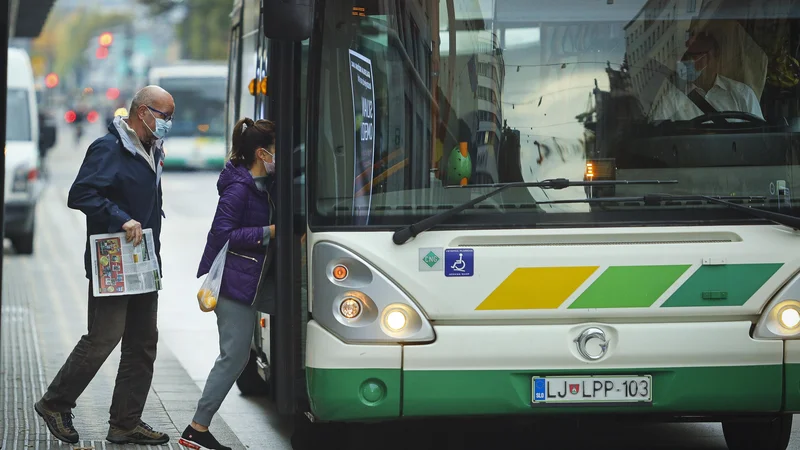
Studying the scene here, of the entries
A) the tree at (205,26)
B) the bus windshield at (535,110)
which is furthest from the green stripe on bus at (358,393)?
the tree at (205,26)

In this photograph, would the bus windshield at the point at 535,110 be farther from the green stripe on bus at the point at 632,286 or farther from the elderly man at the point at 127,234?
the elderly man at the point at 127,234

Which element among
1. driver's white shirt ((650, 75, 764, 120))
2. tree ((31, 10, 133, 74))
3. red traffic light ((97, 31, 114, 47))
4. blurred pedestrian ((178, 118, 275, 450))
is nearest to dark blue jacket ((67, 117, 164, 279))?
blurred pedestrian ((178, 118, 275, 450))

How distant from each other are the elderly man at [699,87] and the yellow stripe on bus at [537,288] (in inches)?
30.6

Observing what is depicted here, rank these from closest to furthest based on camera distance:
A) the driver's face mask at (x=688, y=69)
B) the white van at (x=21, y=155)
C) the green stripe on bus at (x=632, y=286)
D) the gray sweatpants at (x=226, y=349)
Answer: the green stripe on bus at (x=632, y=286) < the driver's face mask at (x=688, y=69) < the gray sweatpants at (x=226, y=349) < the white van at (x=21, y=155)

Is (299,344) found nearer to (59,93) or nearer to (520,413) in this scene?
(520,413)

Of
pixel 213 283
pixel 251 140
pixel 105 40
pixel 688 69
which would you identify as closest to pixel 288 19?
pixel 251 140

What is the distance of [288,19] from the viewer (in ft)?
19.2

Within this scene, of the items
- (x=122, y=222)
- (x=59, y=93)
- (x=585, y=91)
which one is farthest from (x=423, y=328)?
(x=59, y=93)

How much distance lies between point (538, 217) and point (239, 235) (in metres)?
1.46

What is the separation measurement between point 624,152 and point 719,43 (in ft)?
2.08

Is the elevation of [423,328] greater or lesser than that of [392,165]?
lesser

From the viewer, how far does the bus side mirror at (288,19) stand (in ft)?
19.1

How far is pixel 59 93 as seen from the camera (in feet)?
358

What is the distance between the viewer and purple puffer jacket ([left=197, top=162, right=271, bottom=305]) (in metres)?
6.62
